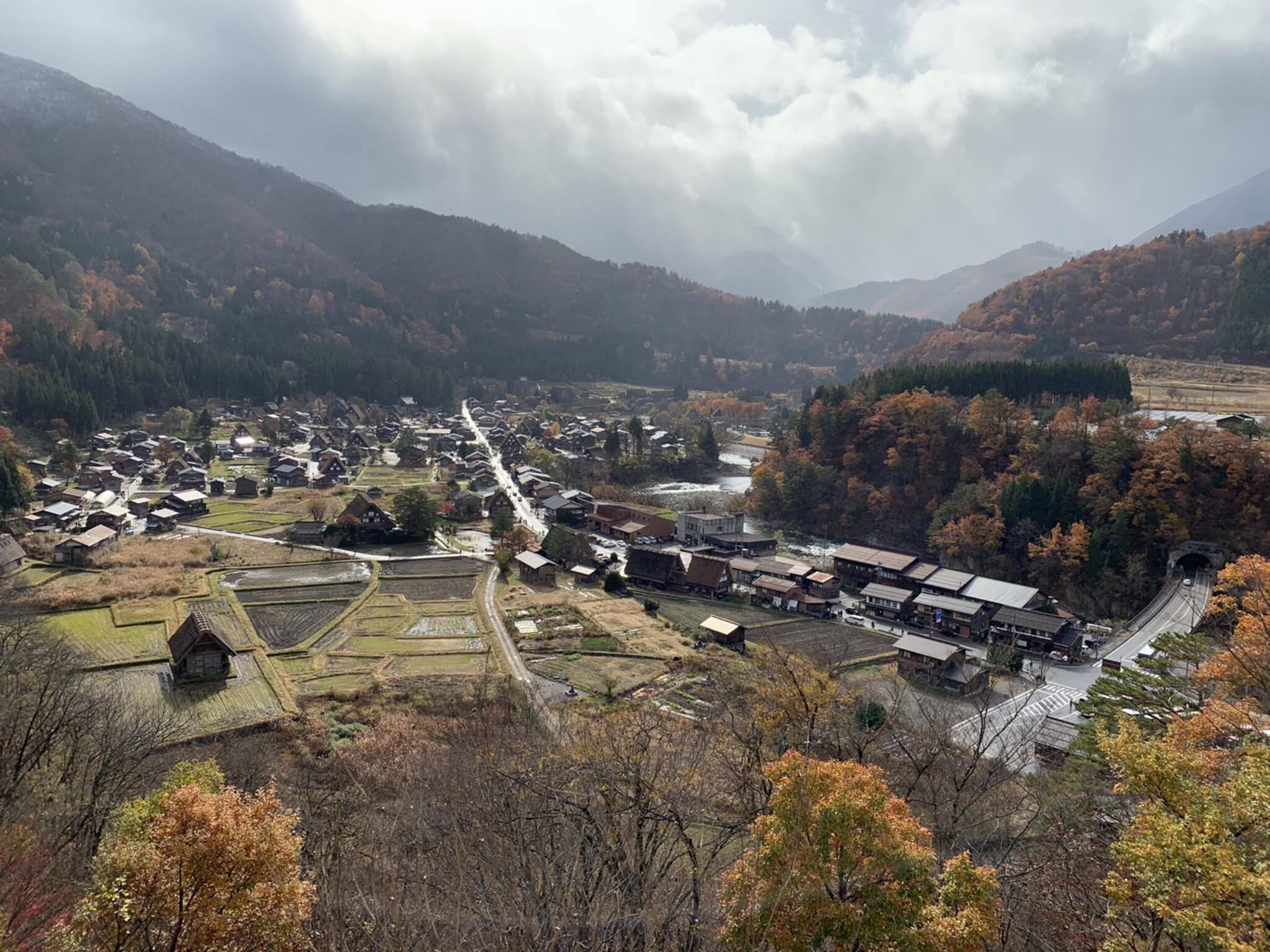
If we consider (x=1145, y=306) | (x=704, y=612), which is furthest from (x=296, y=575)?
(x=1145, y=306)

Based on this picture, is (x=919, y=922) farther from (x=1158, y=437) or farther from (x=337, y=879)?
(x=1158, y=437)

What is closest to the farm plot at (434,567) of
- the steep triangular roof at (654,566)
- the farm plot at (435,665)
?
the steep triangular roof at (654,566)

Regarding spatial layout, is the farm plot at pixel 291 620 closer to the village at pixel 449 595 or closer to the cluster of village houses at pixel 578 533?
the village at pixel 449 595

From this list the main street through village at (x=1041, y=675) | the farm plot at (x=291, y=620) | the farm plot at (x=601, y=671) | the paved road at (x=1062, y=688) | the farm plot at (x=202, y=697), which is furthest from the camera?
the farm plot at (x=291, y=620)

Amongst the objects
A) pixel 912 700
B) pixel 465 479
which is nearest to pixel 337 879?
pixel 912 700

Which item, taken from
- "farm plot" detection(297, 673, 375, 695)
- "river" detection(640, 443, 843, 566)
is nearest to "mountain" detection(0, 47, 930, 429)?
"river" detection(640, 443, 843, 566)

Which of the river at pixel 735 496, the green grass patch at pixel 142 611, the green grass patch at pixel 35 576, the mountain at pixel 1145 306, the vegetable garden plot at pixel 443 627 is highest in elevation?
the mountain at pixel 1145 306

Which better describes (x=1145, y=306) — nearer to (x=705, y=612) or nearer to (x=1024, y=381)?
(x=1024, y=381)
